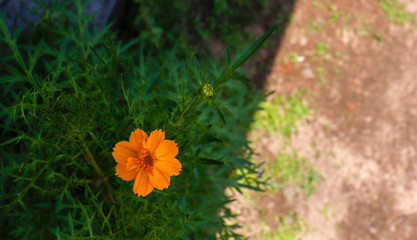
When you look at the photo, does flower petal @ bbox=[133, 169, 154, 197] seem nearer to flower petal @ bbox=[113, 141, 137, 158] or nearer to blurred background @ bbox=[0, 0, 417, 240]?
flower petal @ bbox=[113, 141, 137, 158]

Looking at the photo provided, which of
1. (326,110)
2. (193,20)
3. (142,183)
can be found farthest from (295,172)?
(142,183)

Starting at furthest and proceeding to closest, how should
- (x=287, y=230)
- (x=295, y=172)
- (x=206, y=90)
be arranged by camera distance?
(x=295, y=172)
(x=287, y=230)
(x=206, y=90)

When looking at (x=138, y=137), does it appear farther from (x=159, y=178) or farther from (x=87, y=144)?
(x=87, y=144)

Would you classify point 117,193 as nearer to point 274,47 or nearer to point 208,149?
point 208,149

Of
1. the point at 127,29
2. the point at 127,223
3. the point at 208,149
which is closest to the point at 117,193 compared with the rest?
the point at 127,223

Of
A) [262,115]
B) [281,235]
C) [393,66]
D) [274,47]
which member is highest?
[393,66]

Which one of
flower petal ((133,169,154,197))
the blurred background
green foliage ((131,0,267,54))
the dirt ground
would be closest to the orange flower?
flower petal ((133,169,154,197))
